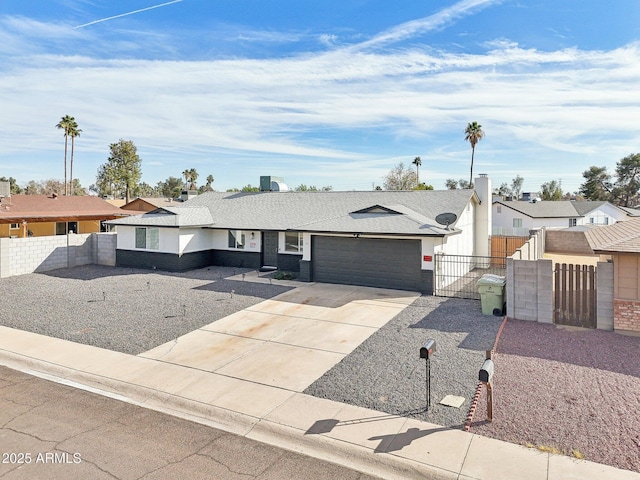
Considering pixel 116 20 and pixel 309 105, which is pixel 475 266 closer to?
pixel 309 105

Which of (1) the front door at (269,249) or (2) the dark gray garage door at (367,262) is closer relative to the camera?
(2) the dark gray garage door at (367,262)

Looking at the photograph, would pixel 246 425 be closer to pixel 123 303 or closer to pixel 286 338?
pixel 286 338

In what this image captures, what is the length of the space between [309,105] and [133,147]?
1335 inches

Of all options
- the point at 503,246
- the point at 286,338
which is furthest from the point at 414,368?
the point at 503,246

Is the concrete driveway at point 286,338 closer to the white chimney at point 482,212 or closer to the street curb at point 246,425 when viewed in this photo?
the street curb at point 246,425

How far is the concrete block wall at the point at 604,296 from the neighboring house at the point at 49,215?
32.1 meters

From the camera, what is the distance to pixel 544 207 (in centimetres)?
4672

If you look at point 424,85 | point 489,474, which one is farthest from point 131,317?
point 424,85

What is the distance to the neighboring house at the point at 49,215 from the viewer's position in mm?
28531

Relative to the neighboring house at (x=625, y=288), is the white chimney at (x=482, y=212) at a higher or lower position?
higher

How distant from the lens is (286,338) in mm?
11055

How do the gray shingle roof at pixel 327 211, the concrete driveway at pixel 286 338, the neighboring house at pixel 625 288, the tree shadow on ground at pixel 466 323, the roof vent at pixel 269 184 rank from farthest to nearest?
the roof vent at pixel 269 184 < the gray shingle roof at pixel 327 211 < the neighboring house at pixel 625 288 < the tree shadow on ground at pixel 466 323 < the concrete driveway at pixel 286 338

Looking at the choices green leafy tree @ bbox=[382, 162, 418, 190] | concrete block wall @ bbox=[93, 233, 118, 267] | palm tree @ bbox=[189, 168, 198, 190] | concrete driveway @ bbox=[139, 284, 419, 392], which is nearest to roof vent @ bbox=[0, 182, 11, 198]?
concrete block wall @ bbox=[93, 233, 118, 267]

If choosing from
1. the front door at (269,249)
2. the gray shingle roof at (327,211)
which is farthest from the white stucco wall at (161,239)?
the front door at (269,249)
